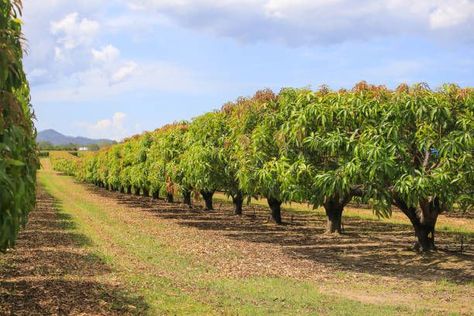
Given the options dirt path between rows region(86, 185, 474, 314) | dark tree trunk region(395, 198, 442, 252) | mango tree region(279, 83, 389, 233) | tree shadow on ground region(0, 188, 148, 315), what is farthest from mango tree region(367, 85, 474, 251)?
tree shadow on ground region(0, 188, 148, 315)

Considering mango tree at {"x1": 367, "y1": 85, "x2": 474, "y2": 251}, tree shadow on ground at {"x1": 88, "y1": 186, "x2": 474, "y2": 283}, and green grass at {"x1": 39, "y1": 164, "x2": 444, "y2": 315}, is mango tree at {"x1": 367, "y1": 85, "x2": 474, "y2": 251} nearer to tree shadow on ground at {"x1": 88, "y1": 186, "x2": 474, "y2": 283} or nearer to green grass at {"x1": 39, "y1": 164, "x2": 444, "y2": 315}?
tree shadow on ground at {"x1": 88, "y1": 186, "x2": 474, "y2": 283}

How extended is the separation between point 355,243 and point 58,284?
13.3m

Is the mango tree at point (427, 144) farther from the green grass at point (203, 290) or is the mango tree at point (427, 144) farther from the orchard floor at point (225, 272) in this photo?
the green grass at point (203, 290)

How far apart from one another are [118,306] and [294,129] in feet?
24.5

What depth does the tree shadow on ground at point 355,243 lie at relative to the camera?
1531 cm

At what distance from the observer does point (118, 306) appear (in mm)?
9047

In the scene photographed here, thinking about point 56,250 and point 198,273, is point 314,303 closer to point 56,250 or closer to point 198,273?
point 198,273

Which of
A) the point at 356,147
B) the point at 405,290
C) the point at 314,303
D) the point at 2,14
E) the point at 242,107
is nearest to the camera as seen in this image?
the point at 2,14

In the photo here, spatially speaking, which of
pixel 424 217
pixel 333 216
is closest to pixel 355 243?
pixel 333 216

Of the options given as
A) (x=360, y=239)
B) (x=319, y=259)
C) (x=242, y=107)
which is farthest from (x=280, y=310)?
(x=360, y=239)

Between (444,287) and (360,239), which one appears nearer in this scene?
(444,287)

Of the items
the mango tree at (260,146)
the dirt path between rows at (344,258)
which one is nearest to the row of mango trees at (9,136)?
the dirt path between rows at (344,258)

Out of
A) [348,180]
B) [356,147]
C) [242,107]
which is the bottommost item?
[348,180]

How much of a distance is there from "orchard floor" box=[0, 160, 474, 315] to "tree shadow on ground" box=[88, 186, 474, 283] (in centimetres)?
5
